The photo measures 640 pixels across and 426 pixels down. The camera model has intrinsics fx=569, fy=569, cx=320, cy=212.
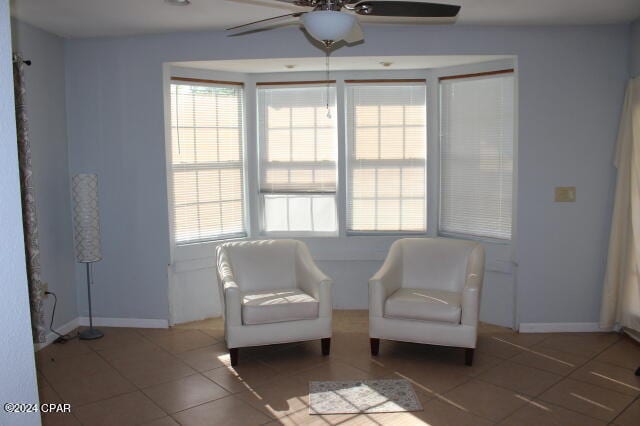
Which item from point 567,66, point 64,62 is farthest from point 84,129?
point 567,66

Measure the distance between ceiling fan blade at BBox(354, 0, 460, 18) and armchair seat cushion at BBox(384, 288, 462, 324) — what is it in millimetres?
2046

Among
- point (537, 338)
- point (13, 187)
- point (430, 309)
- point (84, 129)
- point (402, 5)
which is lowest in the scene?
point (537, 338)

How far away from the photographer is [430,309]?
Result: 389 cm

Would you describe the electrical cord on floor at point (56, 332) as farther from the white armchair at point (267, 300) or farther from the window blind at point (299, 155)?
the window blind at point (299, 155)

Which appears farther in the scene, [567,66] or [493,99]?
[493,99]

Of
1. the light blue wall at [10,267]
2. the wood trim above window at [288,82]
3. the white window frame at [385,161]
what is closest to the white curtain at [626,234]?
the white window frame at [385,161]

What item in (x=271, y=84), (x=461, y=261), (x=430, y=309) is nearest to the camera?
(x=430, y=309)

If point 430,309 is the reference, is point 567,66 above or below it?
above

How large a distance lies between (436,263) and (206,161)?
7.22 ft

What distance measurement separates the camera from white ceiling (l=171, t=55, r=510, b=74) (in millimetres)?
4582

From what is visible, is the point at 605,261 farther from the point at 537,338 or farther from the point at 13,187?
the point at 13,187

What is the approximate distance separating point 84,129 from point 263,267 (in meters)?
1.91

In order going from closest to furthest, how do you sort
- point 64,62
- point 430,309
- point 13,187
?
point 13,187, point 430,309, point 64,62

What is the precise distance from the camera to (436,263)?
4457mm
